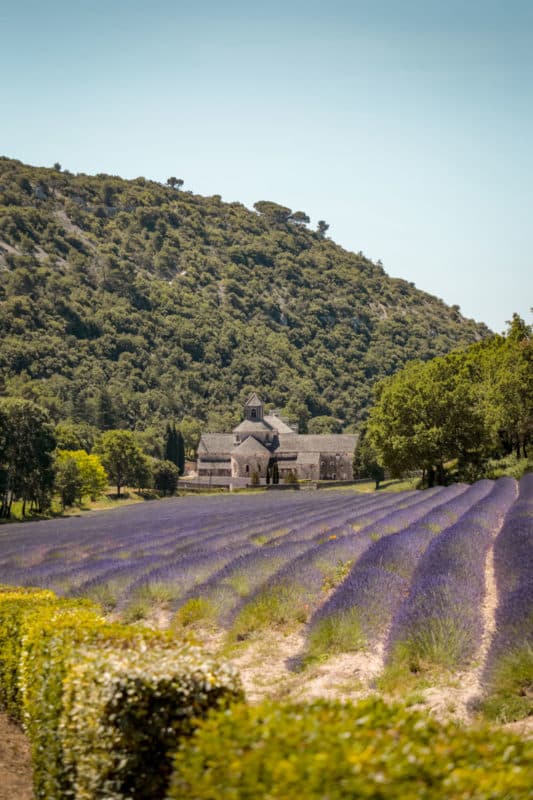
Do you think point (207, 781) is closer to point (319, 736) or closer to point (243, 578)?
point (319, 736)

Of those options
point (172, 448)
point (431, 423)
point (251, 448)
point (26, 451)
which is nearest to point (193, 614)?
point (431, 423)

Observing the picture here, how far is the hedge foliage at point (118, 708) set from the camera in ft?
13.5

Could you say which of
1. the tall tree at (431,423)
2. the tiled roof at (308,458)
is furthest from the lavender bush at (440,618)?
the tiled roof at (308,458)

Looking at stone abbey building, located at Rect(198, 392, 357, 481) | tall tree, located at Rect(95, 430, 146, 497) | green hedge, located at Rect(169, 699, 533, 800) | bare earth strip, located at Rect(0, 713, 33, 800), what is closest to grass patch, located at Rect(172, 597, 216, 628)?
bare earth strip, located at Rect(0, 713, 33, 800)

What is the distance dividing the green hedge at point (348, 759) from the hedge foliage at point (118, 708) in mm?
632

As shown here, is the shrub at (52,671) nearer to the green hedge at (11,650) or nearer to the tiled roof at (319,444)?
the green hedge at (11,650)

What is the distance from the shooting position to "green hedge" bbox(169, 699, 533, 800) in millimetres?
2586

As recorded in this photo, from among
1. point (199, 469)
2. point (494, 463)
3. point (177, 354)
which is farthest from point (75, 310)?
point (494, 463)

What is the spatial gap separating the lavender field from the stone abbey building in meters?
84.8

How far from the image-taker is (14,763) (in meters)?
6.70

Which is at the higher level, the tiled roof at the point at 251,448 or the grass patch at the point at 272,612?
the tiled roof at the point at 251,448

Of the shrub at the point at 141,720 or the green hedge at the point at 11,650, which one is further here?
the green hedge at the point at 11,650

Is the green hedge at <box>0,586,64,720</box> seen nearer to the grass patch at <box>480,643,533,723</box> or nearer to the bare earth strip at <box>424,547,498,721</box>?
the bare earth strip at <box>424,547,498,721</box>

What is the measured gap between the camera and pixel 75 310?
181000 mm
